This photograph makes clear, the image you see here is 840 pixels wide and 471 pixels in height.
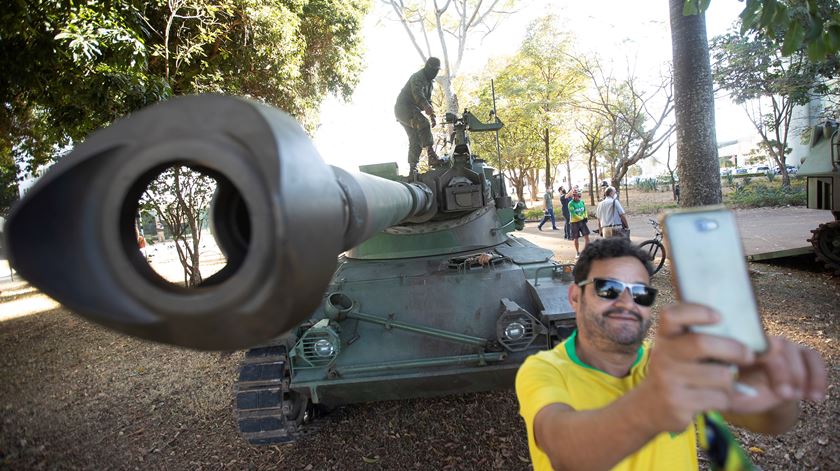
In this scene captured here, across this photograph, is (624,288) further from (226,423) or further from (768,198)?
(768,198)

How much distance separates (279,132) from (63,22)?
21.9ft

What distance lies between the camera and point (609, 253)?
69.0 inches

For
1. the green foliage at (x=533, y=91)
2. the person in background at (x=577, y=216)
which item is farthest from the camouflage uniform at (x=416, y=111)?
the green foliage at (x=533, y=91)

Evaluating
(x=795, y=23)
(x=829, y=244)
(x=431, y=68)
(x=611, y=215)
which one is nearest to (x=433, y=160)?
(x=431, y=68)

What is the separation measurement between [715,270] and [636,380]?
95 cm

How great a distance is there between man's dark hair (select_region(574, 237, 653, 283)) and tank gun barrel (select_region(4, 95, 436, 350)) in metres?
1.17

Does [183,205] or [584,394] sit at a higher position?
[183,205]

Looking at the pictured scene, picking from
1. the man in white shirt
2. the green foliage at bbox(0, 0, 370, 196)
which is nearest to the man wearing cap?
the green foliage at bbox(0, 0, 370, 196)

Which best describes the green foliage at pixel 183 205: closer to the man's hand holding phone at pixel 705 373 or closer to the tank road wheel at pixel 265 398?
the tank road wheel at pixel 265 398

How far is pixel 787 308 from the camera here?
720 cm

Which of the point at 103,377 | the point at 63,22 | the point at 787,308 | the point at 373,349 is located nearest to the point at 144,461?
the point at 373,349

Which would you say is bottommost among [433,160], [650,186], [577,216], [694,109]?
[577,216]

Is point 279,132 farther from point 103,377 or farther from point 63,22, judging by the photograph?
point 103,377

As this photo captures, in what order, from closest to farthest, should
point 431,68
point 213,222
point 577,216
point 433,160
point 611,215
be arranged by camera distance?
point 213,222 → point 433,160 → point 431,68 → point 611,215 → point 577,216
